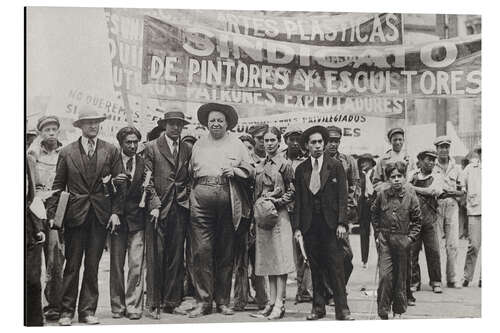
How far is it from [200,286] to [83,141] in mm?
1711

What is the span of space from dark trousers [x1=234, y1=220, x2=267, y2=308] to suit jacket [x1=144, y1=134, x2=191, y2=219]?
23.1 inches

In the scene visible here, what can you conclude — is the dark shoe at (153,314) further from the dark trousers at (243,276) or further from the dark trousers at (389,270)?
the dark trousers at (389,270)

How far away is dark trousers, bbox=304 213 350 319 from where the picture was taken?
24.7ft

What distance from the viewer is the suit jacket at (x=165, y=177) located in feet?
24.0

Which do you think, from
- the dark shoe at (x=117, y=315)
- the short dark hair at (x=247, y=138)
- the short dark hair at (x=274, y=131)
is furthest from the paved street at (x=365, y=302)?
the short dark hair at (x=247, y=138)

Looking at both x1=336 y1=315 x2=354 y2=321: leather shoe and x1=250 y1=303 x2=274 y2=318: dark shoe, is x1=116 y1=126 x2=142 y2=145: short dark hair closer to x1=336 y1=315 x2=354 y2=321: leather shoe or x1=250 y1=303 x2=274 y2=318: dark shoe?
x1=250 y1=303 x2=274 y2=318: dark shoe

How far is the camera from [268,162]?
750 cm

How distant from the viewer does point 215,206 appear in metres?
7.38

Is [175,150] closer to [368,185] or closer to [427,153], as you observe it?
[368,185]

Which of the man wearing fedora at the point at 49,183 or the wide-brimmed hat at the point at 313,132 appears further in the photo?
the wide-brimmed hat at the point at 313,132

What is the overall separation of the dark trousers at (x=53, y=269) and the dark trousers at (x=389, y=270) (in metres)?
3.01

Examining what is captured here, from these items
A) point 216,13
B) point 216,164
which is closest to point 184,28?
point 216,13

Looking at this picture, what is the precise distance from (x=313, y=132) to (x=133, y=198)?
1.81 meters

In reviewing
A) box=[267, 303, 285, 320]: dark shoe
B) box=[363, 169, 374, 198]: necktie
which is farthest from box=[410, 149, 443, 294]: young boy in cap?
box=[267, 303, 285, 320]: dark shoe
